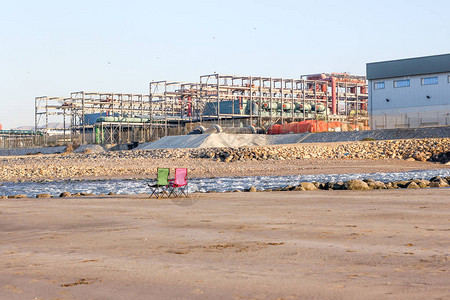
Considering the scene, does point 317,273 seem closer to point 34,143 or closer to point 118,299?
point 118,299

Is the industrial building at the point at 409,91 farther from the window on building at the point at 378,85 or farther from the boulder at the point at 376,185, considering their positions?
the boulder at the point at 376,185

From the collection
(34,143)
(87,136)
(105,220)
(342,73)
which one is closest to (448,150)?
(105,220)

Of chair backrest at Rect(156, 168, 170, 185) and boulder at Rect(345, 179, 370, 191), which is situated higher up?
chair backrest at Rect(156, 168, 170, 185)

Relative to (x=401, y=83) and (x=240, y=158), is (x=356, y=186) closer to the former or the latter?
(x=240, y=158)

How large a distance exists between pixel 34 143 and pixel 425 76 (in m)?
56.5

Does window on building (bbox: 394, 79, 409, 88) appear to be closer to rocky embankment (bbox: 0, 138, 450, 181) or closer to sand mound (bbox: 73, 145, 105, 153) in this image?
rocky embankment (bbox: 0, 138, 450, 181)

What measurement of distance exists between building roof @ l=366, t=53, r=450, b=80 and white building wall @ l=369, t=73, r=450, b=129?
537 mm

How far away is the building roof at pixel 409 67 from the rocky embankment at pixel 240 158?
19227 millimetres

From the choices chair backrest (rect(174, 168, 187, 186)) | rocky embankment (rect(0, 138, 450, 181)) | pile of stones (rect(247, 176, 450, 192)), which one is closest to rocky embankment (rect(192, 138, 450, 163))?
rocky embankment (rect(0, 138, 450, 181))

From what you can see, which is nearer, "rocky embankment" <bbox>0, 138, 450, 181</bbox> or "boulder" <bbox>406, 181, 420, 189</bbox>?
"boulder" <bbox>406, 181, 420, 189</bbox>

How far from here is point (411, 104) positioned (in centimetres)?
6366

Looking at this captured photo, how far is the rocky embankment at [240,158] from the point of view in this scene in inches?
1431

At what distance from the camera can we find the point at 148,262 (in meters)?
7.23

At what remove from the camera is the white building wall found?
5800 cm
